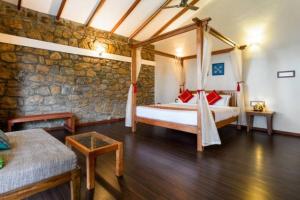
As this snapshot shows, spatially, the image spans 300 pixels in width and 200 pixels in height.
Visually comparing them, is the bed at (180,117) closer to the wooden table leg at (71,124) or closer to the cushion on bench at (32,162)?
the wooden table leg at (71,124)

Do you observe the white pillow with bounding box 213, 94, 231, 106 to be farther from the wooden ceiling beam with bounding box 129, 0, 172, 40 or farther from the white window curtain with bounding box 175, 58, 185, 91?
the wooden ceiling beam with bounding box 129, 0, 172, 40

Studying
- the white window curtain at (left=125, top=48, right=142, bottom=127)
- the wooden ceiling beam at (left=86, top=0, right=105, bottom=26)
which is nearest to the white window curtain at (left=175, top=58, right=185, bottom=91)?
the white window curtain at (left=125, top=48, right=142, bottom=127)

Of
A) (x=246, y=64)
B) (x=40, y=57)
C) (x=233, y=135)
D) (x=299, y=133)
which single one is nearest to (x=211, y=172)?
(x=233, y=135)

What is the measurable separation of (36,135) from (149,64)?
18.3 ft

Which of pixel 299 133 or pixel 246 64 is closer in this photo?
pixel 299 133

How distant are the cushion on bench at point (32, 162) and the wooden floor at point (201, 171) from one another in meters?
0.50

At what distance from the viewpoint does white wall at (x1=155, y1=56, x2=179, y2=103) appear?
7337 millimetres

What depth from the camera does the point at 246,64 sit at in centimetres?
487

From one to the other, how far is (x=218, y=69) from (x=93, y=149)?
491cm

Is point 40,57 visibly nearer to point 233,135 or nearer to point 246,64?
point 233,135

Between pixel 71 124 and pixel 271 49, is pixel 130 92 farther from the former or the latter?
pixel 271 49

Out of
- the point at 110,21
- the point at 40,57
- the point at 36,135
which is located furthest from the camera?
the point at 110,21

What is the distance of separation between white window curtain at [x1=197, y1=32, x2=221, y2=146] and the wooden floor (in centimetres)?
22

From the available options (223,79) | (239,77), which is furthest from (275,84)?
(223,79)
